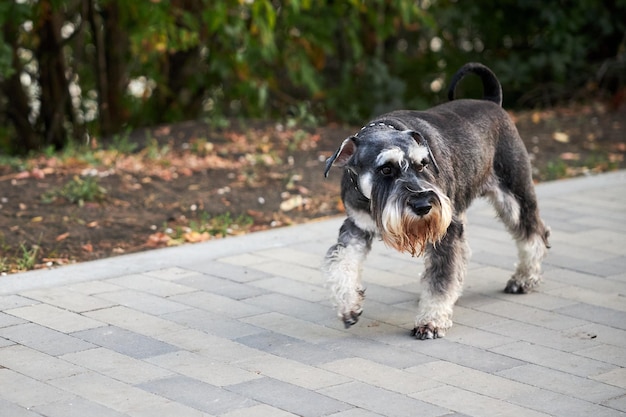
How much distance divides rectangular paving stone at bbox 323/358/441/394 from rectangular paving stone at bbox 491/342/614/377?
1.90 ft

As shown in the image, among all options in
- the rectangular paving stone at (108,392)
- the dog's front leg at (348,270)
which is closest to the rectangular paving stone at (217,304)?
the dog's front leg at (348,270)

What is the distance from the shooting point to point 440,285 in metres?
5.11

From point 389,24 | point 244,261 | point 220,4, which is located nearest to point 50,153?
point 220,4

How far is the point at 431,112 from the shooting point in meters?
5.55

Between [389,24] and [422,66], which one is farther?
[422,66]

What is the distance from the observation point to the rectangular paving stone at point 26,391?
4078mm

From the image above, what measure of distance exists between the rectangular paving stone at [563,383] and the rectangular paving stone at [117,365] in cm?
153

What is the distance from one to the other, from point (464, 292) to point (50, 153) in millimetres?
4304

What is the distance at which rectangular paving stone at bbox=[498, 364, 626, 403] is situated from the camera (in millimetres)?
4277

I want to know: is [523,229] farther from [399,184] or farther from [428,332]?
[399,184]

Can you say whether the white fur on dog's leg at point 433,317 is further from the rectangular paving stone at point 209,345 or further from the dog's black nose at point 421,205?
the rectangular paving stone at point 209,345

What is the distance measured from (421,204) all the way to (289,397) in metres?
1.07

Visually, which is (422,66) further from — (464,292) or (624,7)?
(464,292)

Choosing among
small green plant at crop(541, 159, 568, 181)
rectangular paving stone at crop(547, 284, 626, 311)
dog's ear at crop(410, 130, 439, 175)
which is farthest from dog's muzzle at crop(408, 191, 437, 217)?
small green plant at crop(541, 159, 568, 181)
